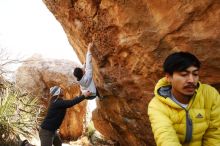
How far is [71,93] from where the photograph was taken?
620 inches

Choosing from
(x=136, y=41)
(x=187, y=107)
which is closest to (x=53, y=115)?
(x=136, y=41)

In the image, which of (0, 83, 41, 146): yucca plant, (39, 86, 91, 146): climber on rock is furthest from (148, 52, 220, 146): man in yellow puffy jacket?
(0, 83, 41, 146): yucca plant

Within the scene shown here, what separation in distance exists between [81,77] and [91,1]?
167 centimetres

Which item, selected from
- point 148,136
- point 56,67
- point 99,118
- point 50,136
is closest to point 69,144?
point 56,67

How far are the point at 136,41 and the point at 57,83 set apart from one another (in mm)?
10905

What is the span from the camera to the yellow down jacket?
276cm

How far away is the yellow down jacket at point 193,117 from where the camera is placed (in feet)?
9.04

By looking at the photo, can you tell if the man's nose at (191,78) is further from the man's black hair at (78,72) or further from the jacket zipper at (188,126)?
the man's black hair at (78,72)

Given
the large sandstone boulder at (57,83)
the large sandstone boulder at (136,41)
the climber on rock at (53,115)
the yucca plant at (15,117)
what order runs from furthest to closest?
the large sandstone boulder at (57,83), the yucca plant at (15,117), the climber on rock at (53,115), the large sandstone boulder at (136,41)

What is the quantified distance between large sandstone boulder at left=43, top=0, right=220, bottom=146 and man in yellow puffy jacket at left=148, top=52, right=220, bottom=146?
1921 mm

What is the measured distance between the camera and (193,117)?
277cm

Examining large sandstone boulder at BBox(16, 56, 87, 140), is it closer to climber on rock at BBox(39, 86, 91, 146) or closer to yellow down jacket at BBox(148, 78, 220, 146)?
climber on rock at BBox(39, 86, 91, 146)

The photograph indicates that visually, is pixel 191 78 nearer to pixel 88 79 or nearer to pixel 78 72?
pixel 88 79

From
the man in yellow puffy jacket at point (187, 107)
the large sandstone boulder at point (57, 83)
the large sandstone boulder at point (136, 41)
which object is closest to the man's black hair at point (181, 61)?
the man in yellow puffy jacket at point (187, 107)
